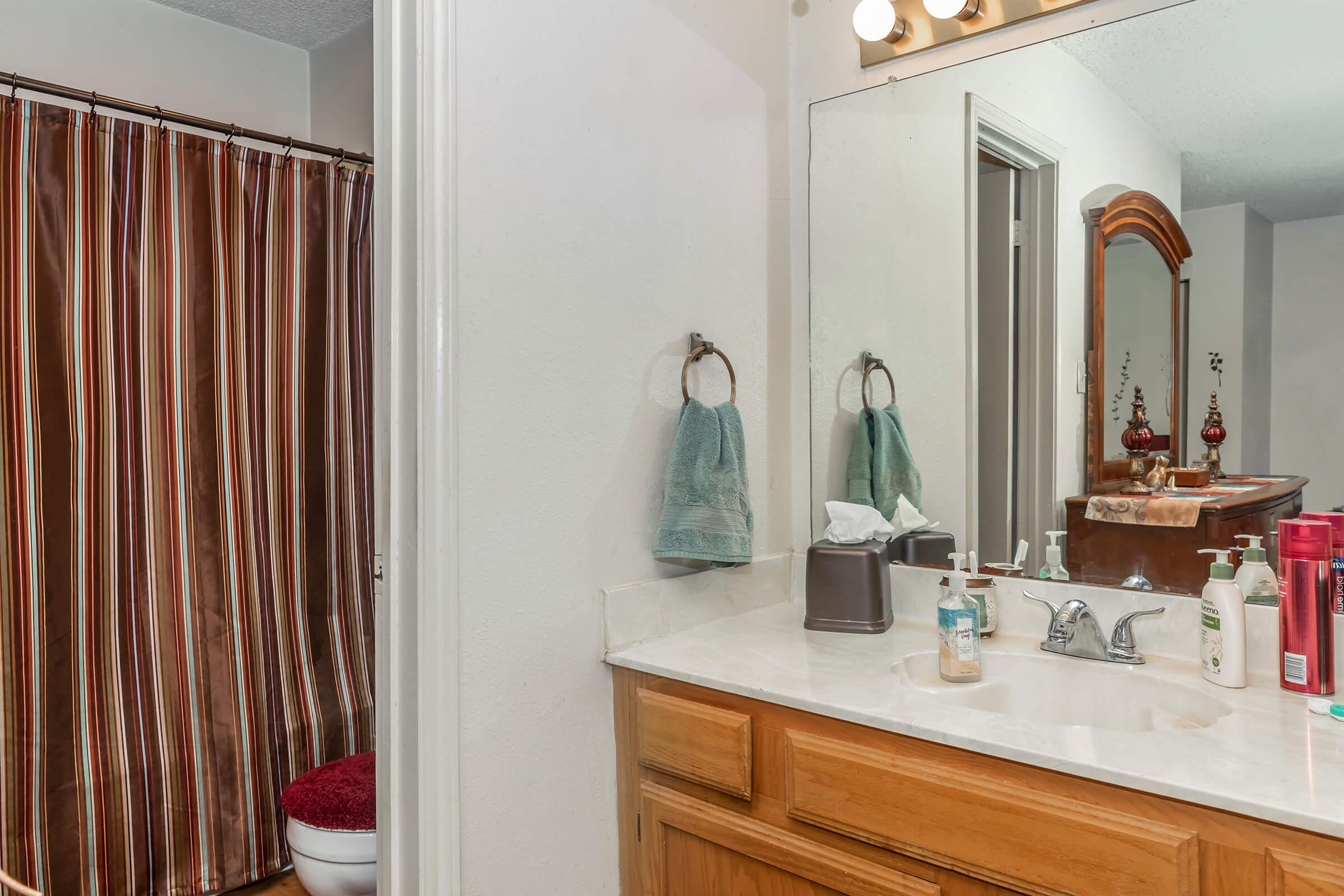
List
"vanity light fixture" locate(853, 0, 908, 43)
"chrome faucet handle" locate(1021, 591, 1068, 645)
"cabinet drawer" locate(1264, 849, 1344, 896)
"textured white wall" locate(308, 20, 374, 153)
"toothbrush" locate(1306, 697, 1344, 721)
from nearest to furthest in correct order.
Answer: "cabinet drawer" locate(1264, 849, 1344, 896) → "toothbrush" locate(1306, 697, 1344, 721) → "chrome faucet handle" locate(1021, 591, 1068, 645) → "vanity light fixture" locate(853, 0, 908, 43) → "textured white wall" locate(308, 20, 374, 153)

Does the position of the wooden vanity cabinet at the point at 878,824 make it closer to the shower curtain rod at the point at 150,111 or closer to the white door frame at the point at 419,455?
the white door frame at the point at 419,455

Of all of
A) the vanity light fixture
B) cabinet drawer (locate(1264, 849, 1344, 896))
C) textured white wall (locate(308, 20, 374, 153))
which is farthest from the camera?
textured white wall (locate(308, 20, 374, 153))

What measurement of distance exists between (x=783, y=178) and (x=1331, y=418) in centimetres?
106

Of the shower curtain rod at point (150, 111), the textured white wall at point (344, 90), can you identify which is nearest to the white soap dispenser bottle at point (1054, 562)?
the shower curtain rod at point (150, 111)

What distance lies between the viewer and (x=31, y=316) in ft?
5.73

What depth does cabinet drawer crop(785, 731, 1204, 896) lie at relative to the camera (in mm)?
898

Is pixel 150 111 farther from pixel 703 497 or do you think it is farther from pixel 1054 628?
pixel 1054 628

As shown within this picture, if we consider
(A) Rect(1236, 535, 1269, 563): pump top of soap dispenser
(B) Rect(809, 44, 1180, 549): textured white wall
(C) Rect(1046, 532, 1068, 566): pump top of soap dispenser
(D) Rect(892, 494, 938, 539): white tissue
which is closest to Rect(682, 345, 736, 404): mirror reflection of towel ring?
(B) Rect(809, 44, 1180, 549): textured white wall

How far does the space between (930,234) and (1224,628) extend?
33.1 inches

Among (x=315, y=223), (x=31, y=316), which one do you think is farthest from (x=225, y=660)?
(x=315, y=223)

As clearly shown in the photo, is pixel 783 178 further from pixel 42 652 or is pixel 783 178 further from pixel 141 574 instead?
pixel 42 652

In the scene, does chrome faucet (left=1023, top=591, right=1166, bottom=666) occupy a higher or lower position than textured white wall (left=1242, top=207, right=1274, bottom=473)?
lower

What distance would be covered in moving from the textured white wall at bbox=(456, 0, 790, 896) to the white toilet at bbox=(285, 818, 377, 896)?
0.55 m

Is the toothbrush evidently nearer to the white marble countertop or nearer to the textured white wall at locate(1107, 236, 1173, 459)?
the white marble countertop
